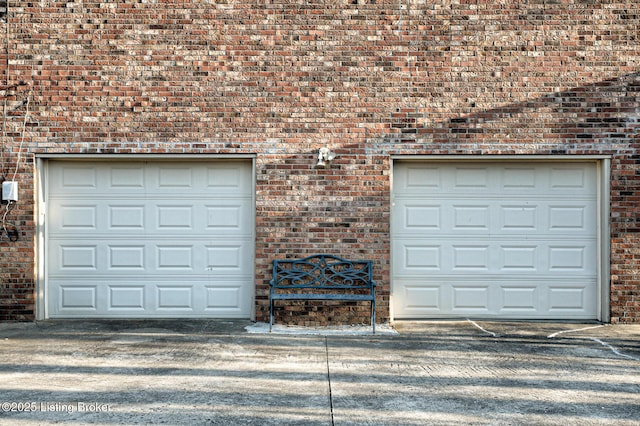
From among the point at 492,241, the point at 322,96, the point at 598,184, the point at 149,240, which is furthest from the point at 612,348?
the point at 149,240

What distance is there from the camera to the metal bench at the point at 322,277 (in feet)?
28.6

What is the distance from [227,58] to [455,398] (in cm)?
568

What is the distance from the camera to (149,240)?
9141mm

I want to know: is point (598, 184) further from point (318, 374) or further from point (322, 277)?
point (318, 374)

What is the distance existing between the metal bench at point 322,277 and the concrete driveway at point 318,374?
0.73m

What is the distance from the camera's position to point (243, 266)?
912 centimetres

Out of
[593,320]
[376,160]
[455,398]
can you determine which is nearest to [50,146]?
[376,160]

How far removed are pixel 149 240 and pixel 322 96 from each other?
327cm

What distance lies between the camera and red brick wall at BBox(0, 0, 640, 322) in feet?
29.0

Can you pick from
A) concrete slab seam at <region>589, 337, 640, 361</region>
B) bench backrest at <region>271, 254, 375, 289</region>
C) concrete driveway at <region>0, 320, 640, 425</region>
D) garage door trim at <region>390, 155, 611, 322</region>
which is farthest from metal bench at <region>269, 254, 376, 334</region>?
concrete slab seam at <region>589, 337, 640, 361</region>

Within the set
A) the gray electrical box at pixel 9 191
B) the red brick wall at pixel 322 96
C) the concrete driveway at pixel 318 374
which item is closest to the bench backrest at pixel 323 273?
the red brick wall at pixel 322 96

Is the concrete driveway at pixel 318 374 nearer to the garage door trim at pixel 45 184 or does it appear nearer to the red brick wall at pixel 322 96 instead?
the garage door trim at pixel 45 184

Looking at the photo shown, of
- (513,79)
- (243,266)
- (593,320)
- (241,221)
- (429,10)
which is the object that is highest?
(429,10)

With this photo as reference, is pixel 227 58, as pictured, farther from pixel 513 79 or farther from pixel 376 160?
pixel 513 79
